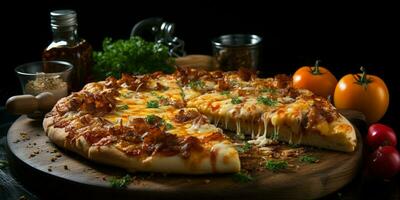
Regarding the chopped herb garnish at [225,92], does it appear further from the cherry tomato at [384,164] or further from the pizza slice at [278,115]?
the cherry tomato at [384,164]

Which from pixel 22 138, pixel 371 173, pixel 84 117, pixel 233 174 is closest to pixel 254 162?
pixel 233 174

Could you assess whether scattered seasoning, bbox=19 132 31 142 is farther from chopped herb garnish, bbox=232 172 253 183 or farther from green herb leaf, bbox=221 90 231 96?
chopped herb garnish, bbox=232 172 253 183

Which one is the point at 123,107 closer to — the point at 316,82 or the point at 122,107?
the point at 122,107

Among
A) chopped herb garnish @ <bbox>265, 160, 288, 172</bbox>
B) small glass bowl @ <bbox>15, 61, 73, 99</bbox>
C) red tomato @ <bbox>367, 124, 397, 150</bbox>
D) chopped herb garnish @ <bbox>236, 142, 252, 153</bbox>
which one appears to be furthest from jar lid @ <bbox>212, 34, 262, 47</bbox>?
chopped herb garnish @ <bbox>265, 160, 288, 172</bbox>

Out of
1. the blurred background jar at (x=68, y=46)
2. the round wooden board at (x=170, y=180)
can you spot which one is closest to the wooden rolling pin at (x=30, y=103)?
the round wooden board at (x=170, y=180)

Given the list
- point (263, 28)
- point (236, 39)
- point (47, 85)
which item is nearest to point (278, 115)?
point (47, 85)

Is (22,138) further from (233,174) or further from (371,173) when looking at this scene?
(371,173)
